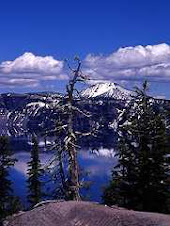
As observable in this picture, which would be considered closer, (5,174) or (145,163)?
(145,163)

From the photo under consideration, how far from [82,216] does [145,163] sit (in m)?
20.9

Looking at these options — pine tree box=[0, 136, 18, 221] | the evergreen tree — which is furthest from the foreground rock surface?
pine tree box=[0, 136, 18, 221]

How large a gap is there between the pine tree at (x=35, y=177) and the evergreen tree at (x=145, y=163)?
22460mm

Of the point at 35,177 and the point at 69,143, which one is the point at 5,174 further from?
the point at 69,143

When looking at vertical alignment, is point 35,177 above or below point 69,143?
below

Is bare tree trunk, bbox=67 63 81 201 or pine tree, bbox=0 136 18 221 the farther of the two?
pine tree, bbox=0 136 18 221

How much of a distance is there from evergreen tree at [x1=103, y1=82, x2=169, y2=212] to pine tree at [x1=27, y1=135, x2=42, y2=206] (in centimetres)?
2246

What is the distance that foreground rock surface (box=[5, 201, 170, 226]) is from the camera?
36.8 ft

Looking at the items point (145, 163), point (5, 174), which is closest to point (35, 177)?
point (5, 174)

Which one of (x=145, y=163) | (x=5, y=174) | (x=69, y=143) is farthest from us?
(x=5, y=174)

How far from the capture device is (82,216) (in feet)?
39.3

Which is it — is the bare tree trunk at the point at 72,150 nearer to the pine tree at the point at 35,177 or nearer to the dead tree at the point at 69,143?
the dead tree at the point at 69,143

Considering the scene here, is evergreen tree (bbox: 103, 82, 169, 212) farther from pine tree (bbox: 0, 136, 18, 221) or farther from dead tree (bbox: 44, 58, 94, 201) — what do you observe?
pine tree (bbox: 0, 136, 18, 221)

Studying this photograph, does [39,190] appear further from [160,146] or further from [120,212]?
[120,212]
